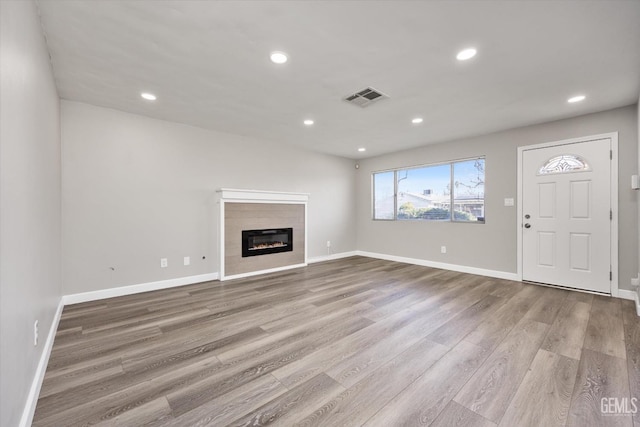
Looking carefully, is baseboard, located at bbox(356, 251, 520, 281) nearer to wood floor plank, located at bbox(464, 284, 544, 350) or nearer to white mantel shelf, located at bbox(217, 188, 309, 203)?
wood floor plank, located at bbox(464, 284, 544, 350)

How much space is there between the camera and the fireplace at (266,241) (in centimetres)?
466

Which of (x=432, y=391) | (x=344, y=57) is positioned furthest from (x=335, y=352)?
(x=344, y=57)

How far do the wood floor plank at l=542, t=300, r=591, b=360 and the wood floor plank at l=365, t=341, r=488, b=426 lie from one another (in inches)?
25.5

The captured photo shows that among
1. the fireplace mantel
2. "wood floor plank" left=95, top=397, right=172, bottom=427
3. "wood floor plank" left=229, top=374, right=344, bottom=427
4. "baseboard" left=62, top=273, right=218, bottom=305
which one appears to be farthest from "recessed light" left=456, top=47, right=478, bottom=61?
"baseboard" left=62, top=273, right=218, bottom=305

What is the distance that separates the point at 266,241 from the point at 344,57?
3465mm

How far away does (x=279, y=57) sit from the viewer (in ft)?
7.66

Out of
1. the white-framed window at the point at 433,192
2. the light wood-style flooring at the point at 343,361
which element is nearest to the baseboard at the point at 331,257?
the white-framed window at the point at 433,192

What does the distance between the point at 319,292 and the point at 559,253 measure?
3576 millimetres

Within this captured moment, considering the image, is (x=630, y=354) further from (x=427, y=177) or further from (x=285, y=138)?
(x=285, y=138)

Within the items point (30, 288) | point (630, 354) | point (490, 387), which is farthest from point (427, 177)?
point (30, 288)

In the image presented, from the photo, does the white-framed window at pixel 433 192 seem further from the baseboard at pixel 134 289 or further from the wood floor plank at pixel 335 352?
the baseboard at pixel 134 289

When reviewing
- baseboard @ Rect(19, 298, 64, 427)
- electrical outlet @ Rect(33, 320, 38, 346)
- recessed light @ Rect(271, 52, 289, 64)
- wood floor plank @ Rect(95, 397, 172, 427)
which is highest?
recessed light @ Rect(271, 52, 289, 64)

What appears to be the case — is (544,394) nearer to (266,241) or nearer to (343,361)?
(343,361)

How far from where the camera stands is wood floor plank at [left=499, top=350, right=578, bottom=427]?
1.46 m
